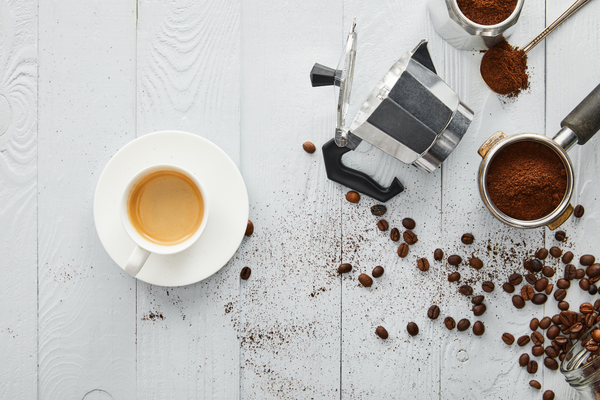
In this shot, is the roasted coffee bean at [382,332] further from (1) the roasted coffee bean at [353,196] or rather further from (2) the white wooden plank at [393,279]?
(1) the roasted coffee bean at [353,196]

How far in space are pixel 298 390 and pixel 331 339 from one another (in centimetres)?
16

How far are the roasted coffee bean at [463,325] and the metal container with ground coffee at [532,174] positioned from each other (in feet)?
0.94

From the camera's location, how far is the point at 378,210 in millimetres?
1069

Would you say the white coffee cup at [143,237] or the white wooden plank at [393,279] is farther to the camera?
the white wooden plank at [393,279]

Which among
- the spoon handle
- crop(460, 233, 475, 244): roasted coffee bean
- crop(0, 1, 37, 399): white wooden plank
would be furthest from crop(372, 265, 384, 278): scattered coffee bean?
crop(0, 1, 37, 399): white wooden plank

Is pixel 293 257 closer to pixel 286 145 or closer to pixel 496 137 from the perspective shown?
pixel 286 145

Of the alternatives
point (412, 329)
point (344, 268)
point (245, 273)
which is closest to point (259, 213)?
point (245, 273)

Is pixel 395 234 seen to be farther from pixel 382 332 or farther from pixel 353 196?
pixel 382 332

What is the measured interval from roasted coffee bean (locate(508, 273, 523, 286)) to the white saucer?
70 cm

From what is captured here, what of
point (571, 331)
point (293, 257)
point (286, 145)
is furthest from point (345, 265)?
point (571, 331)

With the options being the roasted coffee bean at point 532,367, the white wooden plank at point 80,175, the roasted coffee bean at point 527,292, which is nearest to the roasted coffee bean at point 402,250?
the roasted coffee bean at point 527,292

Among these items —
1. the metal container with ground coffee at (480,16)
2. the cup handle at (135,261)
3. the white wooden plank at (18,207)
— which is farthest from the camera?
the white wooden plank at (18,207)

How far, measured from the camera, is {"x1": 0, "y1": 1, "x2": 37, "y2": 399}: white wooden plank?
3.50ft

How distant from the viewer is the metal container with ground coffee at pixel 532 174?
3.12 ft
